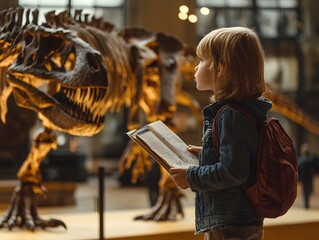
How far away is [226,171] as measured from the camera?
223 centimetres

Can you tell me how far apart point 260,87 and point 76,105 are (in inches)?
87.3

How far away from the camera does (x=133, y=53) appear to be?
18.8 ft

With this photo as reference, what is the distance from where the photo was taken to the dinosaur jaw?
4289mm

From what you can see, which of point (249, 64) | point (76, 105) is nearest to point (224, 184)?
point (249, 64)

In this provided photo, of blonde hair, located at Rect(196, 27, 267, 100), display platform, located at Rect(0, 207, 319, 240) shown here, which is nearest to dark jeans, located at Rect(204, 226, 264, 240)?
blonde hair, located at Rect(196, 27, 267, 100)

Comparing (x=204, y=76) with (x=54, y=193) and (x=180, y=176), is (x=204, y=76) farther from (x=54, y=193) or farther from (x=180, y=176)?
(x=54, y=193)

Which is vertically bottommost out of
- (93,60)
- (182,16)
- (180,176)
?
(180,176)

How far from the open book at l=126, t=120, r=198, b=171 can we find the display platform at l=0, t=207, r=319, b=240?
2.18m

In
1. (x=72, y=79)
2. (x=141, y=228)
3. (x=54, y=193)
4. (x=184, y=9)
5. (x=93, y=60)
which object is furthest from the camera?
(x=54, y=193)

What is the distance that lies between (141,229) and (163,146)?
2.76 metres

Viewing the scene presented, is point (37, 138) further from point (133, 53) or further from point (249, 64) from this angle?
point (249, 64)

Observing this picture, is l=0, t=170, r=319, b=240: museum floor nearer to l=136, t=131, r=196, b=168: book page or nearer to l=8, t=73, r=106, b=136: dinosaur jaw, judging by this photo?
l=8, t=73, r=106, b=136: dinosaur jaw

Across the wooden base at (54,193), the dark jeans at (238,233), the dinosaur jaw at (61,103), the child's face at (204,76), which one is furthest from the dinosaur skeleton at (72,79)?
the wooden base at (54,193)

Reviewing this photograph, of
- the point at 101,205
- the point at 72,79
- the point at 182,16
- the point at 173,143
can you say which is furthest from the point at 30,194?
the point at 173,143
